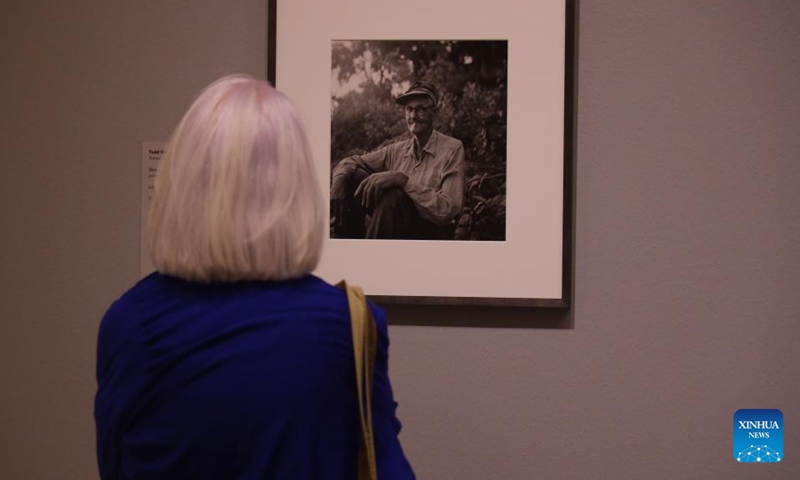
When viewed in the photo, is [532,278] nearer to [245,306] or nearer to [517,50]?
[517,50]

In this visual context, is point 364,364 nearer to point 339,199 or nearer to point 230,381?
point 230,381

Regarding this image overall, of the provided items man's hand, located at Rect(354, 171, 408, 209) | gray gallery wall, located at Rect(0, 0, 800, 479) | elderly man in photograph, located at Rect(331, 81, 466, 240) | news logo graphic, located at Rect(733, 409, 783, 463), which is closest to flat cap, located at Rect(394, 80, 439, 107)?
elderly man in photograph, located at Rect(331, 81, 466, 240)

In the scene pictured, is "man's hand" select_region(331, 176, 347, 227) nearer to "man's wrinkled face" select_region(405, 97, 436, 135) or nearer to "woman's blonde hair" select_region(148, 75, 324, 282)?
"man's wrinkled face" select_region(405, 97, 436, 135)

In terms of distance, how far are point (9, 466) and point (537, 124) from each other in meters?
1.40

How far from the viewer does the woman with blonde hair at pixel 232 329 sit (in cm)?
70

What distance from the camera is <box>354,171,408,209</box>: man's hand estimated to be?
1.37 metres

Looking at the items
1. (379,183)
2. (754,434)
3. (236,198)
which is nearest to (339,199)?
(379,183)

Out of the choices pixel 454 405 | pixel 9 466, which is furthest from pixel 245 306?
pixel 9 466

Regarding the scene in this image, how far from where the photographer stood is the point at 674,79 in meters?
1.36

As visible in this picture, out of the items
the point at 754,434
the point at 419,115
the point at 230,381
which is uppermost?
the point at 419,115

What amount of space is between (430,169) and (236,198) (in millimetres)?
699

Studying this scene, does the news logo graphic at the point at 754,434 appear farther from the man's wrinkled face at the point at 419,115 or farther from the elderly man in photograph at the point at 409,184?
the man's wrinkled face at the point at 419,115

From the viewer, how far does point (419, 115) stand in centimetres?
137

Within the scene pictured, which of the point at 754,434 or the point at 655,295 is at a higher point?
the point at 655,295
